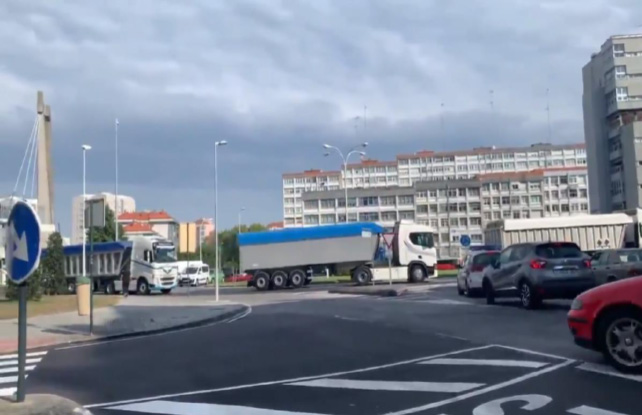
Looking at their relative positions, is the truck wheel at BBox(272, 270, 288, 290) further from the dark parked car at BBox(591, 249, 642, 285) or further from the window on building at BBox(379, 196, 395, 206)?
the window on building at BBox(379, 196, 395, 206)

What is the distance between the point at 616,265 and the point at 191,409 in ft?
58.3

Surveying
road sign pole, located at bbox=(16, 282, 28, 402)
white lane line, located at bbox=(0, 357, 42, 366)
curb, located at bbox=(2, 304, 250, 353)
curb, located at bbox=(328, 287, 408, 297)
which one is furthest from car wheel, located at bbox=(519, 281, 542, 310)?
road sign pole, located at bbox=(16, 282, 28, 402)

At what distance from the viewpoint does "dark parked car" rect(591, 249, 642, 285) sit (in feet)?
74.3

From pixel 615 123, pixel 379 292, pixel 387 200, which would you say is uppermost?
pixel 615 123

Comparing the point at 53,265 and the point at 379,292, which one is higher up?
the point at 53,265

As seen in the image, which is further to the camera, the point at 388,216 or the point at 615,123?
the point at 388,216

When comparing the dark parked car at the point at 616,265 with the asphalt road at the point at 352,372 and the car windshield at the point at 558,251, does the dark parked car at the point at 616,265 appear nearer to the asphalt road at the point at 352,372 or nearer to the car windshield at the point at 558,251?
the car windshield at the point at 558,251

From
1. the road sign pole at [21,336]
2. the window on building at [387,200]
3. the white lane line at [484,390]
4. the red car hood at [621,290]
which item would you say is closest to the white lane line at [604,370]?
the white lane line at [484,390]

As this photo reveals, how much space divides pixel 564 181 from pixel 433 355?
5035 inches

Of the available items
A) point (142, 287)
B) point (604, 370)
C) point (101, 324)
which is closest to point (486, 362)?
point (604, 370)

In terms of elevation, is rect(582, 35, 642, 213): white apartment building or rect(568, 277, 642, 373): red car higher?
rect(582, 35, 642, 213): white apartment building

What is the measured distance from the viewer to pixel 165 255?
4603 cm

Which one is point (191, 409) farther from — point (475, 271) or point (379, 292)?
point (379, 292)

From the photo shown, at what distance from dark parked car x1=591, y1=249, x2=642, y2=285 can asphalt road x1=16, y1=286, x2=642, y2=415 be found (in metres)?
5.81
